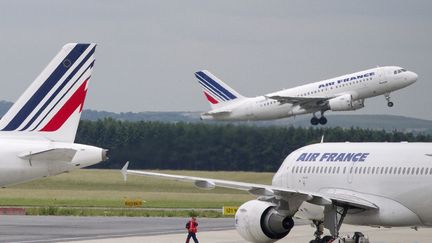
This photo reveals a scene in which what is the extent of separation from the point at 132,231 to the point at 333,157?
14.2 m

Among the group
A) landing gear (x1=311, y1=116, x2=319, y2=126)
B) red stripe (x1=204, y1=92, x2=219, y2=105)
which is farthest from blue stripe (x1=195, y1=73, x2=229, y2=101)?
landing gear (x1=311, y1=116, x2=319, y2=126)

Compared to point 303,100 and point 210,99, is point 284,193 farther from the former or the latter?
point 210,99

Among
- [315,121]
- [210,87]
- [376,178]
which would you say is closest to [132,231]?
[376,178]

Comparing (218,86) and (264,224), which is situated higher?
(218,86)

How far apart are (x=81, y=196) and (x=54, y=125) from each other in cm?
4335

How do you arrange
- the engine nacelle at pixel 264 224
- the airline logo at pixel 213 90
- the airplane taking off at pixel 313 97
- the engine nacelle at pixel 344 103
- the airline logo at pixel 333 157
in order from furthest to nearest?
the airline logo at pixel 213 90 → the airplane taking off at pixel 313 97 → the engine nacelle at pixel 344 103 → the airline logo at pixel 333 157 → the engine nacelle at pixel 264 224

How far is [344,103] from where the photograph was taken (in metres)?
105

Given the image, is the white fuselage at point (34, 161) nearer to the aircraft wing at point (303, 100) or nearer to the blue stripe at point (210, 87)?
the aircraft wing at point (303, 100)

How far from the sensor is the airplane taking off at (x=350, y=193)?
35.3 metres

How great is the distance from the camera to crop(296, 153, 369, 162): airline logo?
1475 inches

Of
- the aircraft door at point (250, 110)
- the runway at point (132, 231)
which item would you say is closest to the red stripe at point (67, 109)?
the runway at point (132, 231)

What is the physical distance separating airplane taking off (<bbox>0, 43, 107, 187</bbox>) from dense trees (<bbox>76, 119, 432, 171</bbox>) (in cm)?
3786

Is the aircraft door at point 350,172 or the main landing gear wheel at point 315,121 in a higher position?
the main landing gear wheel at point 315,121

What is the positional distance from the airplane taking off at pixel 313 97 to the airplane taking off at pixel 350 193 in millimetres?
64736
